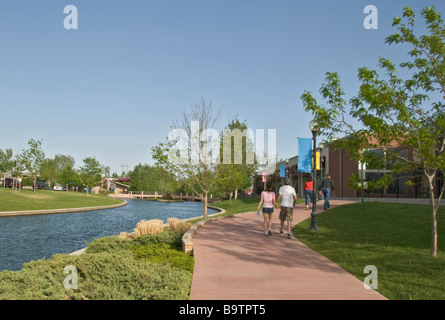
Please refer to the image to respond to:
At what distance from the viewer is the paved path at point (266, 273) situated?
5.88m

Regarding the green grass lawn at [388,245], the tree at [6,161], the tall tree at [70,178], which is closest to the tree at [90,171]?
the tall tree at [70,178]

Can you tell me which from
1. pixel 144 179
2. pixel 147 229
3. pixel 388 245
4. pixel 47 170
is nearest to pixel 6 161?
pixel 47 170

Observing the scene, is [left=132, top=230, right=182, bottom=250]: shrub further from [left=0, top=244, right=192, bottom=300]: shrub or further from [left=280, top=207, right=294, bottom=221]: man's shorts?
[left=0, top=244, right=192, bottom=300]: shrub

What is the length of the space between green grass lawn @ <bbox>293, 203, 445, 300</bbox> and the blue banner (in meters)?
2.51

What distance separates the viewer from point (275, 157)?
67188 mm

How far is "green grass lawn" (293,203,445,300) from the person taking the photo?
6.74 metres

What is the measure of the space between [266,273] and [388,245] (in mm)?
4777

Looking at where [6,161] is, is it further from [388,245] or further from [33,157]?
[388,245]

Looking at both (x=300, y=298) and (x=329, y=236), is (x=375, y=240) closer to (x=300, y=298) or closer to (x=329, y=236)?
(x=329, y=236)

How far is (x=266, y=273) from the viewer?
7.27m

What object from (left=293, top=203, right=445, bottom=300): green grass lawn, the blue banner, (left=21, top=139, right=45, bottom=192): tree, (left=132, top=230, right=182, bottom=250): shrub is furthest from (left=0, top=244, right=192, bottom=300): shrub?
(left=21, top=139, right=45, bottom=192): tree

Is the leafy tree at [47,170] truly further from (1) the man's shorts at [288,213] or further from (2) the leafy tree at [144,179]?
(1) the man's shorts at [288,213]

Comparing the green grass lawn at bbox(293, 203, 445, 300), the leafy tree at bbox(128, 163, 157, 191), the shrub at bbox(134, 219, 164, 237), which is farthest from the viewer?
the leafy tree at bbox(128, 163, 157, 191)
